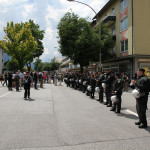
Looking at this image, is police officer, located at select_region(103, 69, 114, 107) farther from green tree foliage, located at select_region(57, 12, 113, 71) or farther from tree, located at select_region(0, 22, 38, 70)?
tree, located at select_region(0, 22, 38, 70)

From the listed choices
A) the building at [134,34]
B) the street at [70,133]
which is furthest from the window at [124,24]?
the street at [70,133]

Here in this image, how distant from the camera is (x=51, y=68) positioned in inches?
4156

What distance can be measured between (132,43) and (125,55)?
2.25m

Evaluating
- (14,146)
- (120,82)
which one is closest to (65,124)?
(14,146)

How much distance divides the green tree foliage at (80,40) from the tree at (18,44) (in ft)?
19.1

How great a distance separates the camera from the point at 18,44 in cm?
2731

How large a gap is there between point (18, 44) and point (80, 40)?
35.7 feet

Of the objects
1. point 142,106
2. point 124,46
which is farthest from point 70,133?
point 124,46

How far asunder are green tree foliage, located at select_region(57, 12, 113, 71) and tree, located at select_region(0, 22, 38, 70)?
5.83 metres

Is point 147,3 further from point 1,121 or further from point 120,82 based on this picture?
point 1,121

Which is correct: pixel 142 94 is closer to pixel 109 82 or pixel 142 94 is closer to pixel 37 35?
pixel 109 82

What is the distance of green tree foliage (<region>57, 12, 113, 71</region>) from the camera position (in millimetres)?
21719

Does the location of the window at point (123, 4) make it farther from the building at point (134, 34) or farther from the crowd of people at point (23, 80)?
the crowd of people at point (23, 80)

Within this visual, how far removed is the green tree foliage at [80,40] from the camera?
21.7 m
